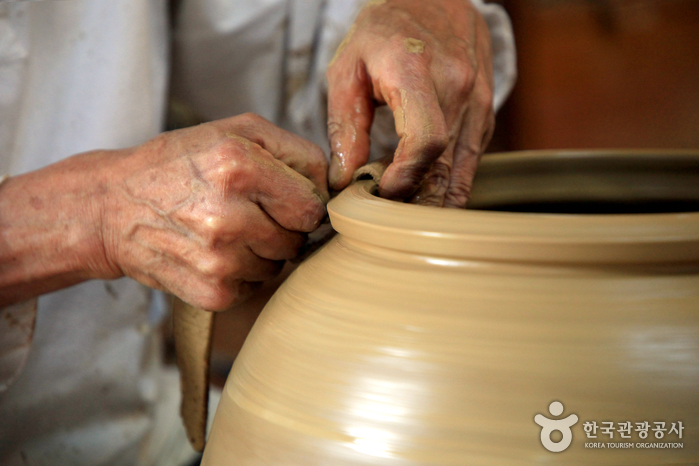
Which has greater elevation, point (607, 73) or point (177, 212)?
point (177, 212)

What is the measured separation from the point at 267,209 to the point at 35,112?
18.4 inches

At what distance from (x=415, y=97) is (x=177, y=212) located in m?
0.25

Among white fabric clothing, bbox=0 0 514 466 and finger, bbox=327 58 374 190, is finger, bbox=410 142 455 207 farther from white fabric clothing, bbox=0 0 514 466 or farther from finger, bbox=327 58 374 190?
white fabric clothing, bbox=0 0 514 466

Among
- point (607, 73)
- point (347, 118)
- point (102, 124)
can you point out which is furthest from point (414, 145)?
point (607, 73)

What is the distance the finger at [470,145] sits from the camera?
63 centimetres

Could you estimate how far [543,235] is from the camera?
355mm

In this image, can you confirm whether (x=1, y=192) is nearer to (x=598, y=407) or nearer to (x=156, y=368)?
(x=156, y=368)

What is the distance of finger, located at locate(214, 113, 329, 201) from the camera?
0.57 m

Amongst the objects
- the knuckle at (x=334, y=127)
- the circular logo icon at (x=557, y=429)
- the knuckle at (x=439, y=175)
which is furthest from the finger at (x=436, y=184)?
the circular logo icon at (x=557, y=429)

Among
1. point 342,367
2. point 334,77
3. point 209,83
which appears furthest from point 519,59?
point 342,367

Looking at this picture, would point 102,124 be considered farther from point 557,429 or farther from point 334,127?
point 557,429

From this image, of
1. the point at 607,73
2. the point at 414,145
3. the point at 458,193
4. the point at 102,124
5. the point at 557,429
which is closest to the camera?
the point at 557,429

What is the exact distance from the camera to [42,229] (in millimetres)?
671

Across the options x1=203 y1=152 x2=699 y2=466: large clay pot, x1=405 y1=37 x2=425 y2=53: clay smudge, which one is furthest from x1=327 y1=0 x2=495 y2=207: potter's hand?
x1=203 y1=152 x2=699 y2=466: large clay pot
